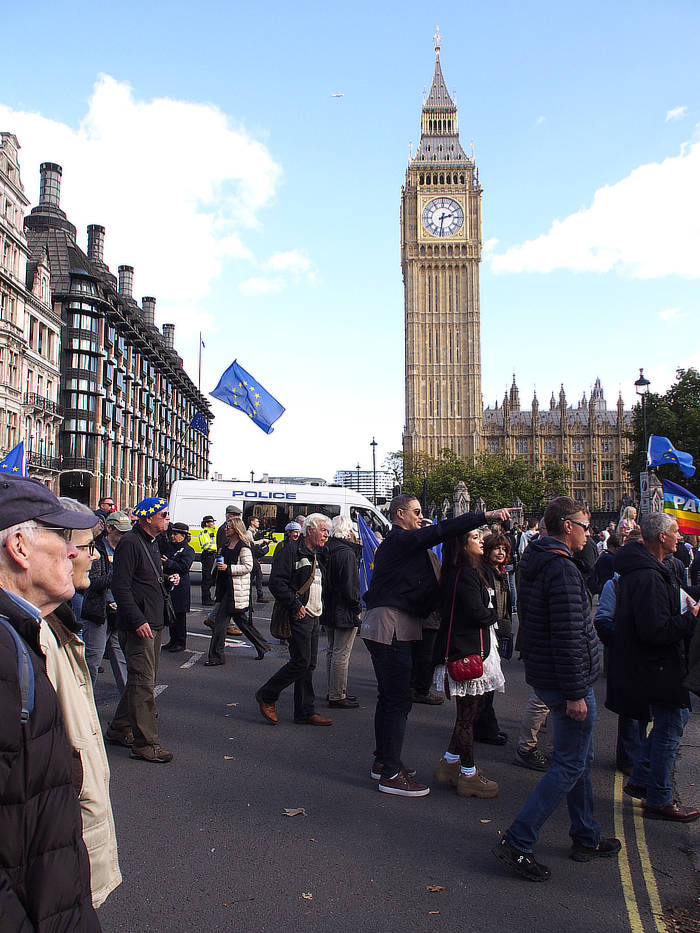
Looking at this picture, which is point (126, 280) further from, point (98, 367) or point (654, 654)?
point (654, 654)

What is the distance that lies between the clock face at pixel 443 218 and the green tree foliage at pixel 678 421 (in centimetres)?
5284

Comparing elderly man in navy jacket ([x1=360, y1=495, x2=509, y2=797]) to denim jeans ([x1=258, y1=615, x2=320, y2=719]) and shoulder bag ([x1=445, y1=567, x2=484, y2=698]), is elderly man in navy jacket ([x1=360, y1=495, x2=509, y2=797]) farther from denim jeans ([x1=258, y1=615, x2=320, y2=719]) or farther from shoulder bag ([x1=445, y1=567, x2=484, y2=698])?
denim jeans ([x1=258, y1=615, x2=320, y2=719])

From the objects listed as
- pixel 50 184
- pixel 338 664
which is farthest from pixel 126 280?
pixel 338 664

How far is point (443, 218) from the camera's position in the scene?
10462 cm

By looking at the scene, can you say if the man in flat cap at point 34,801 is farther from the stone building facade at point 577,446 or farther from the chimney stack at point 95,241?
the stone building facade at point 577,446

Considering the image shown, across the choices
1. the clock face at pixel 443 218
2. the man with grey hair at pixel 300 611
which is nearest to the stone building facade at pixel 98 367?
the clock face at pixel 443 218

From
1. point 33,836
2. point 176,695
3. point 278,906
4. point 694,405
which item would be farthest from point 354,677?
point 694,405

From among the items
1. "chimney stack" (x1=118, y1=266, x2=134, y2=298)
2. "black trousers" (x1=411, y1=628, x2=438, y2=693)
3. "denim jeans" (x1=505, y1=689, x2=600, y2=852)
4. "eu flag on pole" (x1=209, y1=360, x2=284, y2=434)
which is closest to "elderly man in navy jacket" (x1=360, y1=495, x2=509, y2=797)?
"denim jeans" (x1=505, y1=689, x2=600, y2=852)

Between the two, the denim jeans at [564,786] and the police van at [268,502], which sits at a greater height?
the police van at [268,502]

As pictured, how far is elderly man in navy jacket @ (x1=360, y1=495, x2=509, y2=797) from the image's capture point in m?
5.60

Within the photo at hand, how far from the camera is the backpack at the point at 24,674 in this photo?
1746 mm

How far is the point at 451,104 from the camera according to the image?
112188 mm

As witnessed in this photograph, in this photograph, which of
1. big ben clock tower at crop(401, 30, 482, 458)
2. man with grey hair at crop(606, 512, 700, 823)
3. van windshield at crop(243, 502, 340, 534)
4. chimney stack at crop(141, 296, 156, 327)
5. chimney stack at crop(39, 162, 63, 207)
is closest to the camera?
man with grey hair at crop(606, 512, 700, 823)

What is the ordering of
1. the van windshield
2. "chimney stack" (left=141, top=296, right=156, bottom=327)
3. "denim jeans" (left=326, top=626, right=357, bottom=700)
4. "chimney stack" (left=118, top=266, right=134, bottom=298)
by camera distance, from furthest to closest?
"chimney stack" (left=141, top=296, right=156, bottom=327), "chimney stack" (left=118, top=266, right=134, bottom=298), the van windshield, "denim jeans" (left=326, top=626, right=357, bottom=700)
